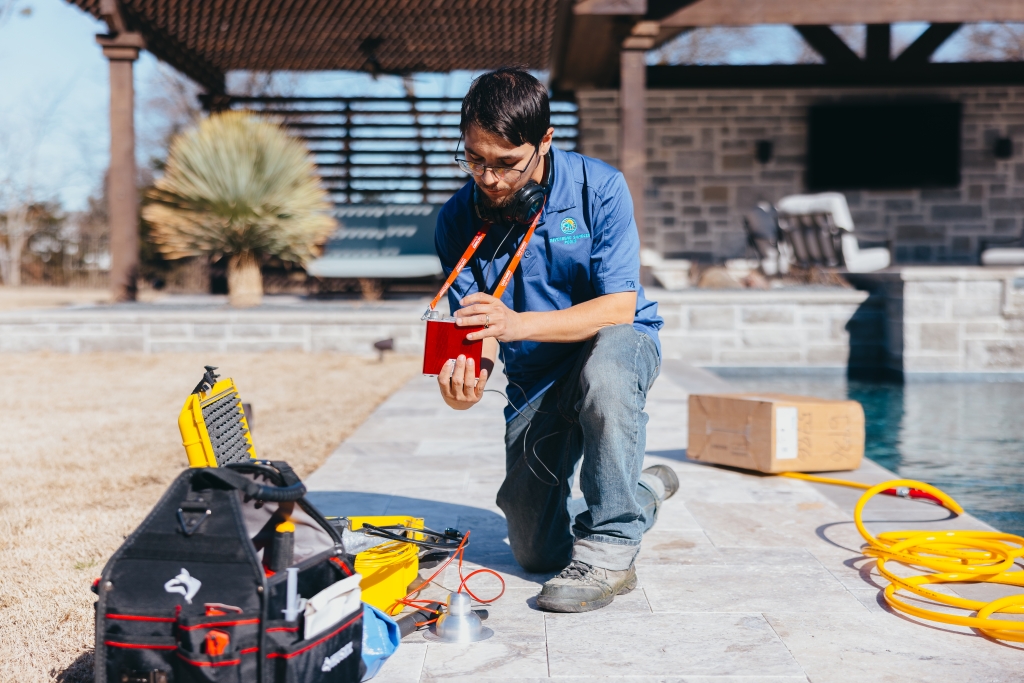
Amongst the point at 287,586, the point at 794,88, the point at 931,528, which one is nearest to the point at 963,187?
the point at 794,88

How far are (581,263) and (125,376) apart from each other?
5.28m

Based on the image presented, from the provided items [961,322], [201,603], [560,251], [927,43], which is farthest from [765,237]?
[201,603]

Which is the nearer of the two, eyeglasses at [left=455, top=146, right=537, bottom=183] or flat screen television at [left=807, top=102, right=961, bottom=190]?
eyeglasses at [left=455, top=146, right=537, bottom=183]

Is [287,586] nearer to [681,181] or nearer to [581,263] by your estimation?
[581,263]

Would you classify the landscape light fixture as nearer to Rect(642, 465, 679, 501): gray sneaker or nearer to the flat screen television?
the flat screen television

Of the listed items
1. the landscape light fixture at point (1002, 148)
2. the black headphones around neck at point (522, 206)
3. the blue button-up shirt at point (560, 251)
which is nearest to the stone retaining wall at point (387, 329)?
the blue button-up shirt at point (560, 251)

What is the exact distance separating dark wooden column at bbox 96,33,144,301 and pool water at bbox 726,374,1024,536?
586cm

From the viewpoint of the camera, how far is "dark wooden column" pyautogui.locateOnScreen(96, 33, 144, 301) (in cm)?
878

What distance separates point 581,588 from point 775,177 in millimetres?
10909

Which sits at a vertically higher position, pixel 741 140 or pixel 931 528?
pixel 741 140

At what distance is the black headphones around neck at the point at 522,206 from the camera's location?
7.07 feet

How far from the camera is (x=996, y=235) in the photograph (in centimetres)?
1203

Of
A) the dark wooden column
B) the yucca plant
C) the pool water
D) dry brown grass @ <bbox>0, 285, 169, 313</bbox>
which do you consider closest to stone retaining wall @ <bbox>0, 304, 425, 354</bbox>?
the yucca plant

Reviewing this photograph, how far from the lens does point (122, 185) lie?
8.80 metres
